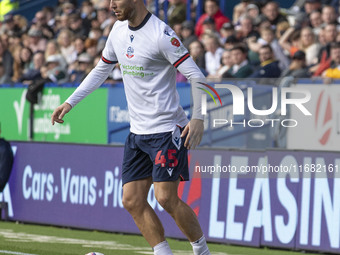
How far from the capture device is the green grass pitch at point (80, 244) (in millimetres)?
9922

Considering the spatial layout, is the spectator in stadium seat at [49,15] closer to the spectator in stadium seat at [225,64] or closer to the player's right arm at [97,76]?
the spectator in stadium seat at [225,64]

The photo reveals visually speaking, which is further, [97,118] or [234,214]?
[97,118]

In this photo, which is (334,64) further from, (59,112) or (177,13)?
(59,112)

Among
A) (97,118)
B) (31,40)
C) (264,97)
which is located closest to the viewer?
(264,97)

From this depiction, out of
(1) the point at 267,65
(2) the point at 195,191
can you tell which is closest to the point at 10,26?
(1) the point at 267,65

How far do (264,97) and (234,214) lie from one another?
1776 mm

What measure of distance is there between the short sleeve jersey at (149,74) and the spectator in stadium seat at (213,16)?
10.2 meters

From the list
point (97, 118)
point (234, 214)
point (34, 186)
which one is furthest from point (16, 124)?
point (234, 214)

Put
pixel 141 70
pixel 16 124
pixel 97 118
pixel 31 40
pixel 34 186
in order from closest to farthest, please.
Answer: pixel 141 70
pixel 34 186
pixel 97 118
pixel 16 124
pixel 31 40

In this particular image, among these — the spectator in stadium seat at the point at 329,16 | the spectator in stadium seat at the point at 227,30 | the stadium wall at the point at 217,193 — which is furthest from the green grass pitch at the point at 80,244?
the spectator in stadium seat at the point at 227,30

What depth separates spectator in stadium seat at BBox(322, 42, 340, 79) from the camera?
12875 millimetres

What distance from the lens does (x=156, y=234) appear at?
746 cm

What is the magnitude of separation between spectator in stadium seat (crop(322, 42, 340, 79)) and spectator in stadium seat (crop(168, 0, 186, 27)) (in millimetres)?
5539

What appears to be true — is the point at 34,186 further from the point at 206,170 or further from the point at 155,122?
the point at 155,122
